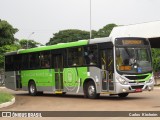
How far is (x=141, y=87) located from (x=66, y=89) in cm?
503

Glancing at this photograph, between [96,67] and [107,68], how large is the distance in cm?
79

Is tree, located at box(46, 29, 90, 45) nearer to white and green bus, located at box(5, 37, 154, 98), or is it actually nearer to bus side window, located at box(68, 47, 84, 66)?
white and green bus, located at box(5, 37, 154, 98)

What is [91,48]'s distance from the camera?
2366 centimetres

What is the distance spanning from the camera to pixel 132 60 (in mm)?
22375

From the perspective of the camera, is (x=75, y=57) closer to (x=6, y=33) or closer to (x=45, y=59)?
(x=45, y=59)

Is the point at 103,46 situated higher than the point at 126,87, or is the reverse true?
the point at 103,46

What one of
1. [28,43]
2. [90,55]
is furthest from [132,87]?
[28,43]

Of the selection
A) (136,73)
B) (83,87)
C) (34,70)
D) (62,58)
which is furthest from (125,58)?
(34,70)

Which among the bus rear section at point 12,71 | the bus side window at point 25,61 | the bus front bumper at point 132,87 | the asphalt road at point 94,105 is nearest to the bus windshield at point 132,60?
the bus front bumper at point 132,87

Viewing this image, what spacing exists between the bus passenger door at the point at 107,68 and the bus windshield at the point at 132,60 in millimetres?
401

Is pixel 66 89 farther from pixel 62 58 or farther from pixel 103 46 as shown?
pixel 103 46

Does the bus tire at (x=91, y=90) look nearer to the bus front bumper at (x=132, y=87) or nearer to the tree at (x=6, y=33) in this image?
the bus front bumper at (x=132, y=87)

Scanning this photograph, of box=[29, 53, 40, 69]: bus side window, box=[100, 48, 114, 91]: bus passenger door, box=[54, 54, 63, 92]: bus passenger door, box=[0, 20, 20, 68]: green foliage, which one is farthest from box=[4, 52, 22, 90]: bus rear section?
box=[0, 20, 20, 68]: green foliage

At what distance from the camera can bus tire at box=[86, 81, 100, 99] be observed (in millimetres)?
23391
